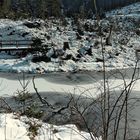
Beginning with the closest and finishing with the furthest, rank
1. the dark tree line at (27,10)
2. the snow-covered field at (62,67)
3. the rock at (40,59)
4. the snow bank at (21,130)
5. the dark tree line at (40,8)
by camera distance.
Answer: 1. the snow bank at (21,130)
2. the snow-covered field at (62,67)
3. the rock at (40,59)
4. the dark tree line at (27,10)
5. the dark tree line at (40,8)

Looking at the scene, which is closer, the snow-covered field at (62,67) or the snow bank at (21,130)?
the snow bank at (21,130)

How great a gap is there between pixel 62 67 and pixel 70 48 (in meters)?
3.20

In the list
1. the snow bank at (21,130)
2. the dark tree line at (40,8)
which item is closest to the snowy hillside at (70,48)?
the dark tree line at (40,8)

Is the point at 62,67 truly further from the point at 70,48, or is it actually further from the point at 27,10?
the point at 27,10

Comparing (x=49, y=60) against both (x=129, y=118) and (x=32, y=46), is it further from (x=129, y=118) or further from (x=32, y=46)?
(x=129, y=118)

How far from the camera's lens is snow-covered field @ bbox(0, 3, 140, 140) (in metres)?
6.59

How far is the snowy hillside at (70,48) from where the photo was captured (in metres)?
17.6

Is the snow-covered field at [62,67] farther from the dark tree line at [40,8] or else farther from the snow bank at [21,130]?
the dark tree line at [40,8]

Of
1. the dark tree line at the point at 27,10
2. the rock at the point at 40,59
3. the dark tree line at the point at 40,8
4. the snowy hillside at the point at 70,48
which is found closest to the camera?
the snowy hillside at the point at 70,48

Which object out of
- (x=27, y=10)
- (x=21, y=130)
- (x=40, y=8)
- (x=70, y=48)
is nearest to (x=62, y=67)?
(x=70, y=48)

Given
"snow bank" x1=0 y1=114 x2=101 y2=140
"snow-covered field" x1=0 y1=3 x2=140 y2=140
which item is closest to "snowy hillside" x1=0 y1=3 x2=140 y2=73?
"snow-covered field" x1=0 y1=3 x2=140 y2=140

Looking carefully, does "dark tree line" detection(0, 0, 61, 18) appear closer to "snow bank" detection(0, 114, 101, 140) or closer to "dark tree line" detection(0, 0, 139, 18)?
"dark tree line" detection(0, 0, 139, 18)

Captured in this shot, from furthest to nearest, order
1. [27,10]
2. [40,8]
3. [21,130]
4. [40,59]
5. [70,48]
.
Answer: [27,10] < [40,8] < [70,48] < [40,59] < [21,130]

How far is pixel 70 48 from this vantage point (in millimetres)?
20469
